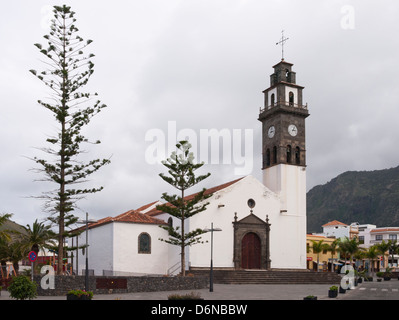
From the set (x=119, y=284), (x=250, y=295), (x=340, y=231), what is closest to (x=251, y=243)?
(x=250, y=295)

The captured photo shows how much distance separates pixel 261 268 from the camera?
4425 centimetres

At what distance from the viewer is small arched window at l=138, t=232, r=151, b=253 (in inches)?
1657

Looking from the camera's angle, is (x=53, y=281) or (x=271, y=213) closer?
(x=53, y=281)

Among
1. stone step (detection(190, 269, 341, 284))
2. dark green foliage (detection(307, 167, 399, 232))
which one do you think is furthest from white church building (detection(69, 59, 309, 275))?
dark green foliage (detection(307, 167, 399, 232))

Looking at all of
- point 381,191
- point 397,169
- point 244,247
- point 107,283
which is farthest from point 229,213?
point 397,169

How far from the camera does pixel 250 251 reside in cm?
4409

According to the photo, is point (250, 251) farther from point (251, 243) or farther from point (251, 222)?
point (251, 222)

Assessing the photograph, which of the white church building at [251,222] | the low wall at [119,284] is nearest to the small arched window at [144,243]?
the white church building at [251,222]

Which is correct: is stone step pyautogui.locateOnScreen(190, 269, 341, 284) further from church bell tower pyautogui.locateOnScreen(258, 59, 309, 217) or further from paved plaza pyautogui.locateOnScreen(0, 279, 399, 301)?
paved plaza pyautogui.locateOnScreen(0, 279, 399, 301)

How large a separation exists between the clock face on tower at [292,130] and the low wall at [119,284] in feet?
64.7

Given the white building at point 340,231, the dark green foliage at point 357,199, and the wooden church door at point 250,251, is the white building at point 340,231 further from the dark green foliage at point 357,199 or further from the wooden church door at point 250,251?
the wooden church door at point 250,251

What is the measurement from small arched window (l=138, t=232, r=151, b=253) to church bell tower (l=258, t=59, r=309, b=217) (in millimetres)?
12727

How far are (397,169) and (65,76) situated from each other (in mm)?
154081
